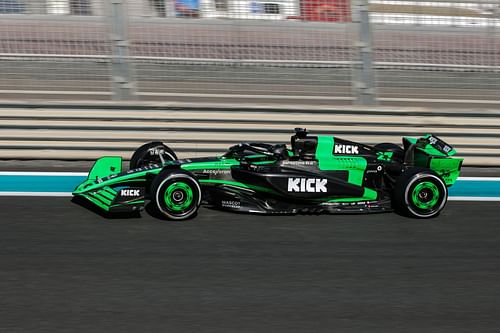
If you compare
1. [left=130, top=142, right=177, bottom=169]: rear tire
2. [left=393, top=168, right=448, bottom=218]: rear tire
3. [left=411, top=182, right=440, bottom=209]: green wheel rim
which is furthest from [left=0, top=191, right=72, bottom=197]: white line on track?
[left=411, top=182, right=440, bottom=209]: green wheel rim

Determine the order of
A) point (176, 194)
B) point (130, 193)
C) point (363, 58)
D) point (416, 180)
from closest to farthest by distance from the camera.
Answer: point (130, 193) < point (176, 194) < point (416, 180) < point (363, 58)

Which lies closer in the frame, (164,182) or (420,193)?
(164,182)

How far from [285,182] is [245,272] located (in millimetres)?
1560

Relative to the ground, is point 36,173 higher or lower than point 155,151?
lower

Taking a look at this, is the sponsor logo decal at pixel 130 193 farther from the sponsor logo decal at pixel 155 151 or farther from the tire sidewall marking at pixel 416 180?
the tire sidewall marking at pixel 416 180

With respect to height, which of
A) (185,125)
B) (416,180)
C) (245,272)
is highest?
(185,125)

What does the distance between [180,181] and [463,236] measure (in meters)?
2.76

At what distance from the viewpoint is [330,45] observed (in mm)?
9258

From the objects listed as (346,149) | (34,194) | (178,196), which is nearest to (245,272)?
(178,196)

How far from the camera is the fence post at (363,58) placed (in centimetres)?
922

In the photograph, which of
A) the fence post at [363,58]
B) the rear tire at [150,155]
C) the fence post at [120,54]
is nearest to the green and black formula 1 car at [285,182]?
the rear tire at [150,155]

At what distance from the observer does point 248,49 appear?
920 centimetres

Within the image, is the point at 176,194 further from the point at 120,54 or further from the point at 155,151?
the point at 120,54

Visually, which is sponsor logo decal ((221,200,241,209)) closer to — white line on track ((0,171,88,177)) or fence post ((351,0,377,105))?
white line on track ((0,171,88,177))
